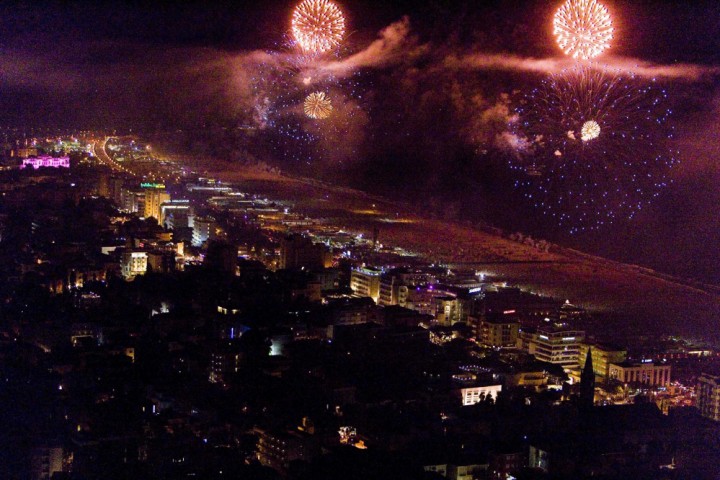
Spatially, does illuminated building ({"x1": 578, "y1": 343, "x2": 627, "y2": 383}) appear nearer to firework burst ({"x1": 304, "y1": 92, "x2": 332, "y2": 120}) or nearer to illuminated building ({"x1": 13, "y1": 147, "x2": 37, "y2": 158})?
firework burst ({"x1": 304, "y1": 92, "x2": 332, "y2": 120})

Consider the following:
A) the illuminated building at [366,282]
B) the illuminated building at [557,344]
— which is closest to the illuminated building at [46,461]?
the illuminated building at [557,344]

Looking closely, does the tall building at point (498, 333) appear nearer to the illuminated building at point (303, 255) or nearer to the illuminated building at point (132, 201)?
the illuminated building at point (303, 255)

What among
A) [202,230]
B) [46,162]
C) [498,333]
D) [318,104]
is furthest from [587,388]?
[46,162]

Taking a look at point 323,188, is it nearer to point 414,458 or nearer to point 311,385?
point 311,385

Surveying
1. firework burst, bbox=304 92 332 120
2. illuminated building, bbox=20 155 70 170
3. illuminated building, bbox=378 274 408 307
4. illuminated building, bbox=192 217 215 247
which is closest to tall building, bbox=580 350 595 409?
illuminated building, bbox=378 274 408 307

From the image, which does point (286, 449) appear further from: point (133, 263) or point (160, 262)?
point (133, 263)

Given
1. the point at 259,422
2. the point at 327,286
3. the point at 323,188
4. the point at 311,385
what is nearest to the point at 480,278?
the point at 327,286
